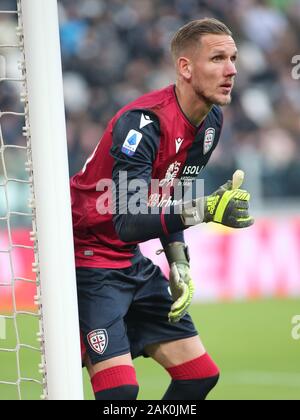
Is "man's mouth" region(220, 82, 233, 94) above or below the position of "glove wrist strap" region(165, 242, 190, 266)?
above

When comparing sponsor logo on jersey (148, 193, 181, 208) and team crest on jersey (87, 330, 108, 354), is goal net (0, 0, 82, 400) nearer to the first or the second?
team crest on jersey (87, 330, 108, 354)

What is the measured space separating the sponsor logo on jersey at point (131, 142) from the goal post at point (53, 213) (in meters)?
0.46

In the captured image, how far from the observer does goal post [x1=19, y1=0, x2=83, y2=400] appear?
162 inches

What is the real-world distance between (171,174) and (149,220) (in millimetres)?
625

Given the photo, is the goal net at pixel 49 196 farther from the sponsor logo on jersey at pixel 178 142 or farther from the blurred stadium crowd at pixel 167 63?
the blurred stadium crowd at pixel 167 63

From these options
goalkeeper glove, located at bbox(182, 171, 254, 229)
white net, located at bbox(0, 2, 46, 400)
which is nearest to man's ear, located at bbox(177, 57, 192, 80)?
goalkeeper glove, located at bbox(182, 171, 254, 229)

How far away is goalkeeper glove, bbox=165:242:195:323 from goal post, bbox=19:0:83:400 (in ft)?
2.67

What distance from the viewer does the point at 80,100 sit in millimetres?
13305

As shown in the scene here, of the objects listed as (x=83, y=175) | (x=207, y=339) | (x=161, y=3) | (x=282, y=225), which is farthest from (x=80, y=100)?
(x=83, y=175)

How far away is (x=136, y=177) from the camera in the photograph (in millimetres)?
4523

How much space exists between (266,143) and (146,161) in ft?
29.1

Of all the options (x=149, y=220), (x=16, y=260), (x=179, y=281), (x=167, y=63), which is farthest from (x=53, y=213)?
(x=167, y=63)

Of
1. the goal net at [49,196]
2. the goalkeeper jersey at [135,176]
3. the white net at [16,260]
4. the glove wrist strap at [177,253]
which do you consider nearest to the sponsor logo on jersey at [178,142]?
the goalkeeper jersey at [135,176]

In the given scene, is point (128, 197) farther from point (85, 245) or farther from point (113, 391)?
point (113, 391)
